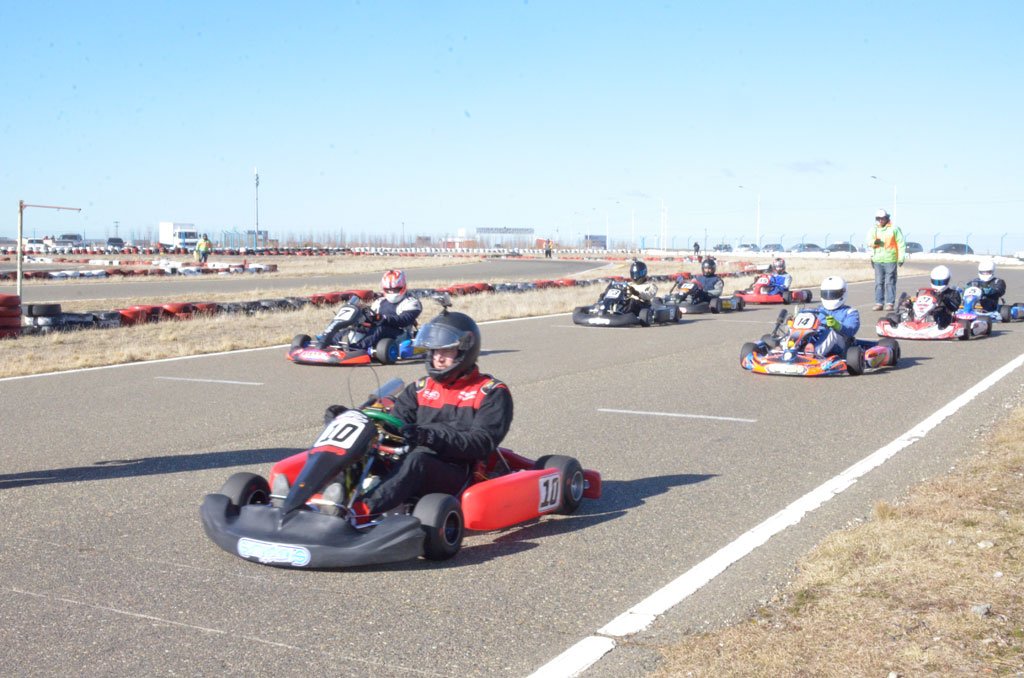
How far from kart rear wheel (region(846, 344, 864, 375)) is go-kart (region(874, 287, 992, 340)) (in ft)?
15.7

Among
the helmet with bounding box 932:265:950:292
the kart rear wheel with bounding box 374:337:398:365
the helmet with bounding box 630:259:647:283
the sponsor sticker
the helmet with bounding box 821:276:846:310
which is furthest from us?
the helmet with bounding box 630:259:647:283

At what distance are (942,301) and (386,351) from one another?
906 cm

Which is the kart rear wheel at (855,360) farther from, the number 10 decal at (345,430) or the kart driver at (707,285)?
the kart driver at (707,285)

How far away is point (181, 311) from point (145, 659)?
16670mm

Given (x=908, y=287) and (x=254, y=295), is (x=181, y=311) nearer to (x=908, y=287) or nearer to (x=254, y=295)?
(x=254, y=295)

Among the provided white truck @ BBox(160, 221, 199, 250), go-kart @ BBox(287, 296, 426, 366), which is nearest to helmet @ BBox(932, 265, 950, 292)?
go-kart @ BBox(287, 296, 426, 366)

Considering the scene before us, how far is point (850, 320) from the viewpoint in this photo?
528 inches

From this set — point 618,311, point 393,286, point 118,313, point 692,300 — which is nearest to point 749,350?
point 393,286

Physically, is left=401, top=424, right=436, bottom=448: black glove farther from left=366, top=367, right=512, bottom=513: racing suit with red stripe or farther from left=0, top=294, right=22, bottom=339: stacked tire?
left=0, top=294, right=22, bottom=339: stacked tire

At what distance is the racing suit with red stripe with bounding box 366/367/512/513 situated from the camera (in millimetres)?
5621

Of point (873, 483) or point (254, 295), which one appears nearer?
point (873, 483)

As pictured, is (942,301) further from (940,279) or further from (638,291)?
(638,291)

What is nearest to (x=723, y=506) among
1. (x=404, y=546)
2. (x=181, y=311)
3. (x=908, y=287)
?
(x=404, y=546)

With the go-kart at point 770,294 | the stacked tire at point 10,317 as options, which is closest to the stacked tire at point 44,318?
the stacked tire at point 10,317
